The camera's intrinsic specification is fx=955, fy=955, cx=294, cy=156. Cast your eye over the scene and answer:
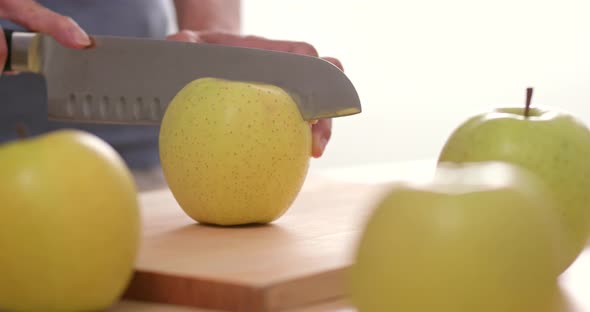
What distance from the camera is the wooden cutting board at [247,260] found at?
0.81m

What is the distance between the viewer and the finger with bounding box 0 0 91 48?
123 cm

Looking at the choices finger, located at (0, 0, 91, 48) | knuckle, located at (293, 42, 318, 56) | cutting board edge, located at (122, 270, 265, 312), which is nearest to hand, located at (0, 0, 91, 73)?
finger, located at (0, 0, 91, 48)

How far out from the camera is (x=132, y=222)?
0.75 m

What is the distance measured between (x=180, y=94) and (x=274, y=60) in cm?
13

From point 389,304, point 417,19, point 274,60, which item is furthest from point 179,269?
point 417,19

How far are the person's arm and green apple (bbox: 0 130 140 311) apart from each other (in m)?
1.12

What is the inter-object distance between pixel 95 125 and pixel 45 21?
0.38m

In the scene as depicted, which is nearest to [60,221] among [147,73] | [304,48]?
[147,73]

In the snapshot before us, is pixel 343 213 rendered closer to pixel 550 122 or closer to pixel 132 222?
pixel 550 122

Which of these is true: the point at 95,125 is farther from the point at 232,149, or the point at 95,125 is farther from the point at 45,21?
the point at 232,149

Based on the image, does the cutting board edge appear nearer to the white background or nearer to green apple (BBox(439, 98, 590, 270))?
green apple (BBox(439, 98, 590, 270))

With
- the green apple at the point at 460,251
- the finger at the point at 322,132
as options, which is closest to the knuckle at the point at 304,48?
the finger at the point at 322,132

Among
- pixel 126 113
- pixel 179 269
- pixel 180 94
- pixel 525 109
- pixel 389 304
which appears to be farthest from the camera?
pixel 126 113

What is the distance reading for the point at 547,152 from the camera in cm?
91
